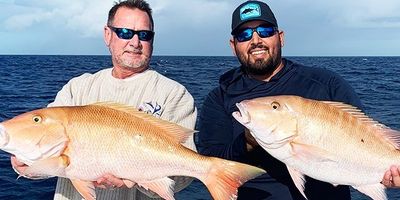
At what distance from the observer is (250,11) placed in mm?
4742

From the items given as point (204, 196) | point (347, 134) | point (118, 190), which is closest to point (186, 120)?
point (118, 190)

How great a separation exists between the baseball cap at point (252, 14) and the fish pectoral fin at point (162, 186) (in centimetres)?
168

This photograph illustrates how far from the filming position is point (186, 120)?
15.2ft

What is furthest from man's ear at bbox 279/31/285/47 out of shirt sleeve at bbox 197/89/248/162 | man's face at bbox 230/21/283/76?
shirt sleeve at bbox 197/89/248/162

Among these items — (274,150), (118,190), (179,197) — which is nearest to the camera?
(274,150)

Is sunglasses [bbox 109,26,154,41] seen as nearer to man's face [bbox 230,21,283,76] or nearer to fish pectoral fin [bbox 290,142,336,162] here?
man's face [bbox 230,21,283,76]

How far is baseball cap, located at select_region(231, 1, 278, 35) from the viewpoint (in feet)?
15.3

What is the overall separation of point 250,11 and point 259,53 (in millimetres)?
437

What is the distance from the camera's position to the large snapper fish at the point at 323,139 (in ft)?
11.9

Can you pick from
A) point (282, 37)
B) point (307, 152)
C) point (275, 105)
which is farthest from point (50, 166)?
point (282, 37)

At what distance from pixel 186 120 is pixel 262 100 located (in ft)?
3.53

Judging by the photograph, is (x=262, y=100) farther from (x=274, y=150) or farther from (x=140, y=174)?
(x=140, y=174)

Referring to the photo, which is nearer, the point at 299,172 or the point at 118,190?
the point at 299,172

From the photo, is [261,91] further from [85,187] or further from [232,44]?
[85,187]
